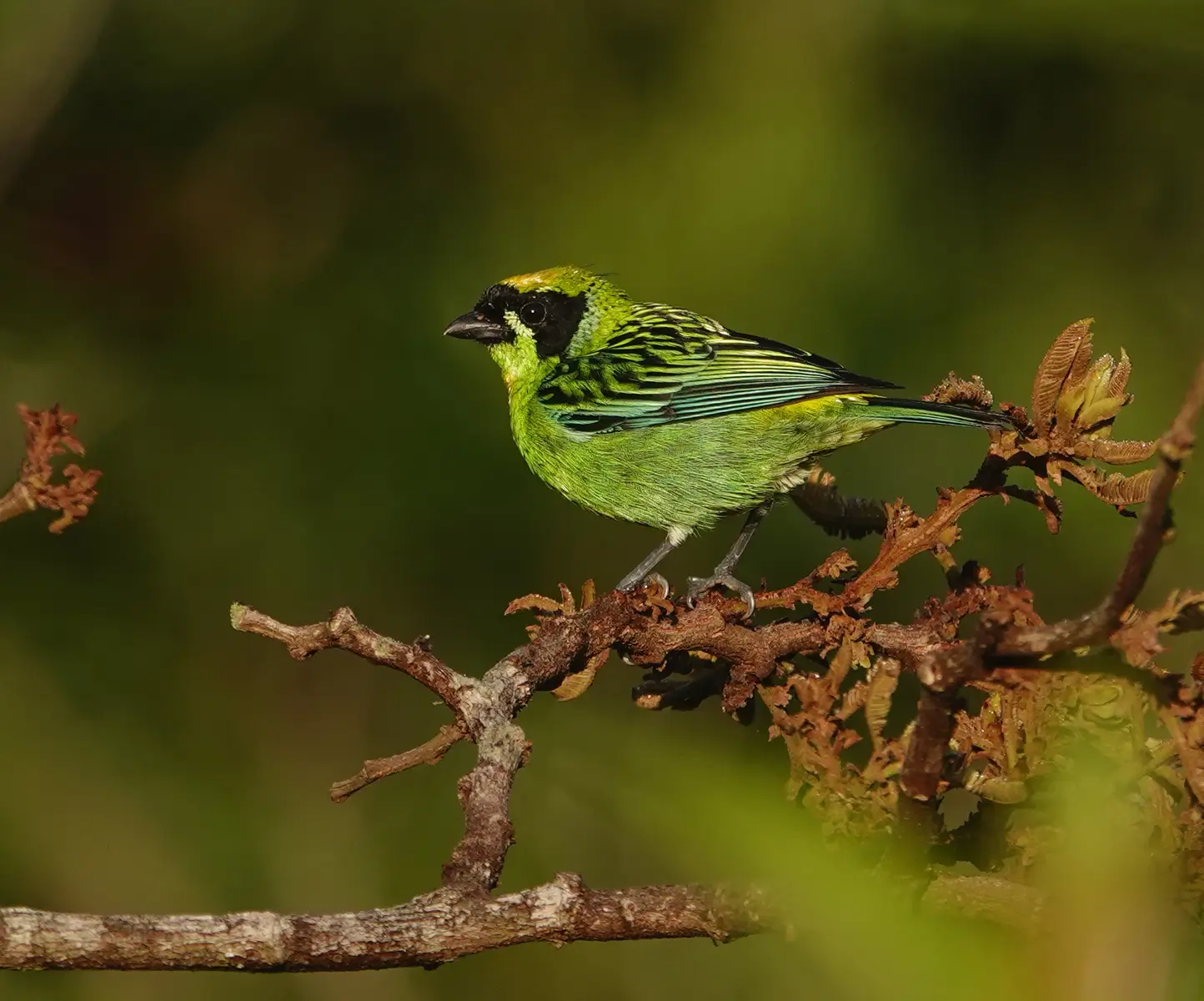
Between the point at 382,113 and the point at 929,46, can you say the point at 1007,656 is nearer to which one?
the point at 929,46

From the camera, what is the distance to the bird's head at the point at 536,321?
493 centimetres

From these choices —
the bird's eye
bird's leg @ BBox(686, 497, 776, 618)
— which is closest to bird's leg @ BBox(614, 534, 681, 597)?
bird's leg @ BBox(686, 497, 776, 618)

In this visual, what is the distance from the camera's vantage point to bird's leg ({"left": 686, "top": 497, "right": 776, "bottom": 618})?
338 cm

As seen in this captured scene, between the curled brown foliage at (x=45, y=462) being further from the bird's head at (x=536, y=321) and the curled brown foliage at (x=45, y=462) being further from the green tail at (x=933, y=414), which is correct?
the bird's head at (x=536, y=321)

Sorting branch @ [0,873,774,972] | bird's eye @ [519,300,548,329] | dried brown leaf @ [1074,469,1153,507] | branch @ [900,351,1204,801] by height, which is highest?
bird's eye @ [519,300,548,329]

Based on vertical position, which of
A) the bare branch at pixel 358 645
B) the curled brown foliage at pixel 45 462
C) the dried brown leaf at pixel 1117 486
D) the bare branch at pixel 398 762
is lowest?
the bare branch at pixel 398 762

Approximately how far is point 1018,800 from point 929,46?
14.4ft

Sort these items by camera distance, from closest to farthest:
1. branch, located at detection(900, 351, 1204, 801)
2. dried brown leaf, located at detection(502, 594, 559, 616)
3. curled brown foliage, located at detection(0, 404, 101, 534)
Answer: branch, located at detection(900, 351, 1204, 801) → curled brown foliage, located at detection(0, 404, 101, 534) → dried brown leaf, located at detection(502, 594, 559, 616)

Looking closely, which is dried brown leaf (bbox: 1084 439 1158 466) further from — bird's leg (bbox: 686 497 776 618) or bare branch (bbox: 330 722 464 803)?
bare branch (bbox: 330 722 464 803)

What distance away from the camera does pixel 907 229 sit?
519cm

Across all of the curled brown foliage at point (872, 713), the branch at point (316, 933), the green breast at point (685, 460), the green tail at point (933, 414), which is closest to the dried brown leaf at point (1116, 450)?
the curled brown foliage at point (872, 713)

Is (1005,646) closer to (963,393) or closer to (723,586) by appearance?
(963,393)

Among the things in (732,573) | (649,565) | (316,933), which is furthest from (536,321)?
(316,933)

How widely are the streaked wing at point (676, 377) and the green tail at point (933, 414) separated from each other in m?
0.27
